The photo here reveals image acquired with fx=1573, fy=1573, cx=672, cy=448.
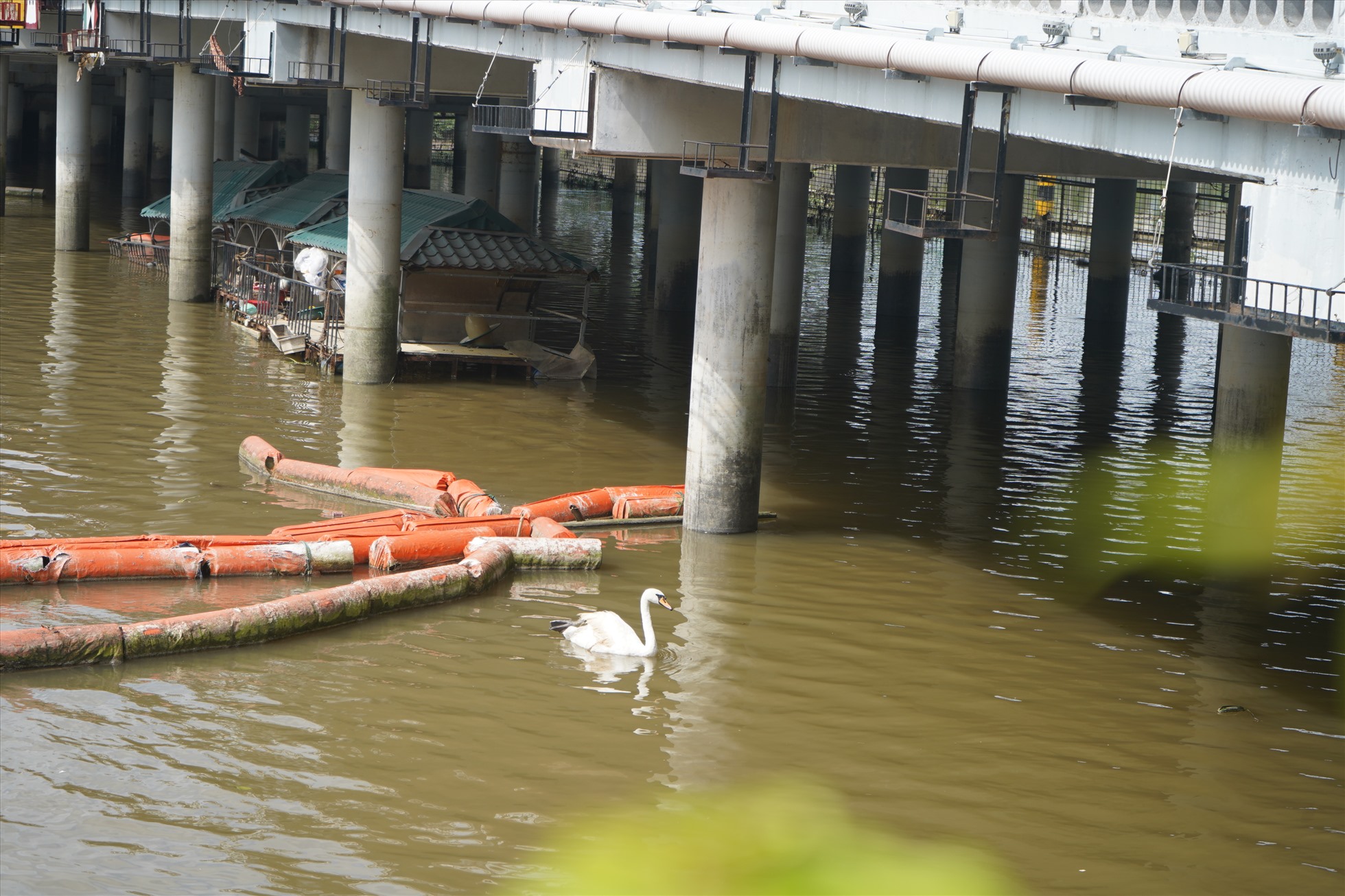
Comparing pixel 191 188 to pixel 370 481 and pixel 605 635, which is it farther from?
pixel 605 635

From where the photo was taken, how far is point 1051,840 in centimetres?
1002

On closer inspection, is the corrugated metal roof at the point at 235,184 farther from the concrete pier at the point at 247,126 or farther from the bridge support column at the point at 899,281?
the concrete pier at the point at 247,126

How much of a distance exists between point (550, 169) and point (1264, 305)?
197ft

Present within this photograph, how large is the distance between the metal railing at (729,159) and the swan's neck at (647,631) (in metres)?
4.72

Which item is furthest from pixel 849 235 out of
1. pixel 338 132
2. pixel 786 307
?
pixel 786 307

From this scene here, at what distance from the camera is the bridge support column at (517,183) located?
3734 centimetres

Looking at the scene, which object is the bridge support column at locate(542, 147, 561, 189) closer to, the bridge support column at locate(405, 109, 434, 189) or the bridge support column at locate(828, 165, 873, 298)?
the bridge support column at locate(405, 109, 434, 189)

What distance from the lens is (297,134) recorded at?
208 feet

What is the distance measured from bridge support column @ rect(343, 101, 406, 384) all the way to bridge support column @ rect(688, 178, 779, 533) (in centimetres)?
833

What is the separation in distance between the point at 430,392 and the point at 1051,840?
15.5 meters

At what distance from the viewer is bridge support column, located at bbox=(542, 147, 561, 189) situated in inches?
2657

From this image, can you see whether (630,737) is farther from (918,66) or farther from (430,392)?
(430,392)

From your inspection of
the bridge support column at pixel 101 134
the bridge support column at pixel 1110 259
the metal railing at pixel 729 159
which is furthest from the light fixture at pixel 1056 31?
the bridge support column at pixel 101 134

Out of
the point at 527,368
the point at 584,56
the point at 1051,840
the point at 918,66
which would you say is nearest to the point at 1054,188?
the point at 527,368
